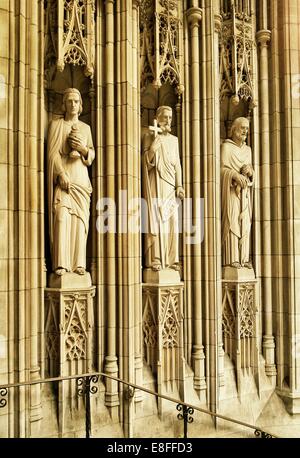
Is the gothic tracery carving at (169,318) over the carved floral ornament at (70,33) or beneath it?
beneath

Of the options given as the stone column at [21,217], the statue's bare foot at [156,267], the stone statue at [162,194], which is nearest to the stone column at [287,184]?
the stone statue at [162,194]

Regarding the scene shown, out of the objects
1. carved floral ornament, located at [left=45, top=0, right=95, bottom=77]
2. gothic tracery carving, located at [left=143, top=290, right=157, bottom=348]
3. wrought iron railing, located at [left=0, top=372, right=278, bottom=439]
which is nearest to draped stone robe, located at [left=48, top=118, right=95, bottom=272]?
carved floral ornament, located at [left=45, top=0, right=95, bottom=77]

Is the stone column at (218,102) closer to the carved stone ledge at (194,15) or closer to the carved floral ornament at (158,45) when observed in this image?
the carved stone ledge at (194,15)

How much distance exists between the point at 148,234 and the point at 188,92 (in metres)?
1.83

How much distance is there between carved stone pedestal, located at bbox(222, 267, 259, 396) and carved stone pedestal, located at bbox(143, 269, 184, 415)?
82cm

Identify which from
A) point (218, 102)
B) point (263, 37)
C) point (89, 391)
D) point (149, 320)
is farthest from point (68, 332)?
point (263, 37)

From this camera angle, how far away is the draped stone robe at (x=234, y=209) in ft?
16.5

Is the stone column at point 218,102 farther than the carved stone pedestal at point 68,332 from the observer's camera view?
Yes

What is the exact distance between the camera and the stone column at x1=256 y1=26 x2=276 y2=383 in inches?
209

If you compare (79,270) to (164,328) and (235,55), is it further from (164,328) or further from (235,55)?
(235,55)

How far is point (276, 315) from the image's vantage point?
17.5ft

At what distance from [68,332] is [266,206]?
10.1 ft

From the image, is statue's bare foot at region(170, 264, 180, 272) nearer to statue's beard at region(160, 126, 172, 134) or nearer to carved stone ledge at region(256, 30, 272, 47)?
statue's beard at region(160, 126, 172, 134)

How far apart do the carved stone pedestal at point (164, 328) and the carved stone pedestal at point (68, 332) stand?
2.45 feet
